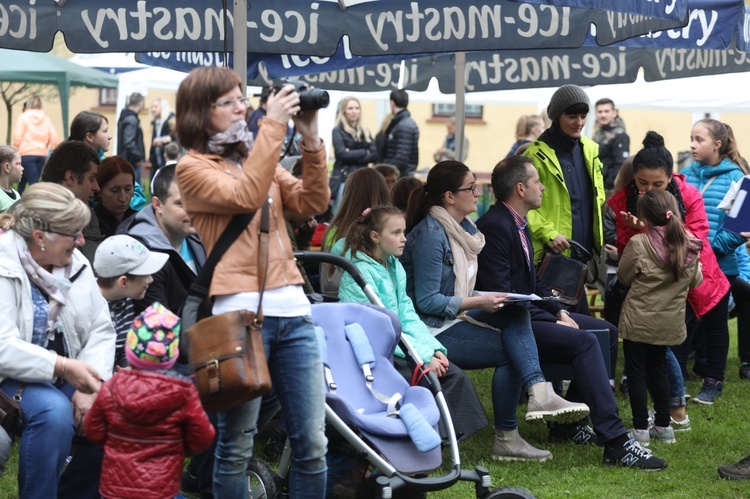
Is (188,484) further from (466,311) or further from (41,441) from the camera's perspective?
(466,311)

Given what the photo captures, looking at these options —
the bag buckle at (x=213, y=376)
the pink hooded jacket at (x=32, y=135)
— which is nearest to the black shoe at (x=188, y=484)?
the bag buckle at (x=213, y=376)

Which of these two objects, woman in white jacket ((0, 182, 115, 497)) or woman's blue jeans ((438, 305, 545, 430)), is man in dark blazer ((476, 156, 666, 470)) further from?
woman in white jacket ((0, 182, 115, 497))

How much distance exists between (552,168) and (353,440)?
10.2 ft

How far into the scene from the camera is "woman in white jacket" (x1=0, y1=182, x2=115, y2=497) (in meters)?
Result: 4.35

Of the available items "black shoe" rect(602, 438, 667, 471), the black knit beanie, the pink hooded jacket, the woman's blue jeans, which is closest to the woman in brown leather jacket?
the woman's blue jeans

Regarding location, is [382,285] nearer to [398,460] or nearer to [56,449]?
[398,460]

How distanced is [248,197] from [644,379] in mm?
3635

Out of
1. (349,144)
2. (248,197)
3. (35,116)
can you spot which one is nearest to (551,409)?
(248,197)

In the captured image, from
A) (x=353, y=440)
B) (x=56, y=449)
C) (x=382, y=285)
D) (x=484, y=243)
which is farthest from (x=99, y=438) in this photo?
(x=484, y=243)

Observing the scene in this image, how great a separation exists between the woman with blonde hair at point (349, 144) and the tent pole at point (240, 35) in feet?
30.8

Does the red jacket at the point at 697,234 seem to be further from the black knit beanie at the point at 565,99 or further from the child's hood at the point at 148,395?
the child's hood at the point at 148,395

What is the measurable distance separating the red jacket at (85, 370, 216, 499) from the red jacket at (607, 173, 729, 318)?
399 cm

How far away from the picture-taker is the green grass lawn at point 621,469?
5715 millimetres

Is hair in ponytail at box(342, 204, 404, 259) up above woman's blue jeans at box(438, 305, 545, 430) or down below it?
above
